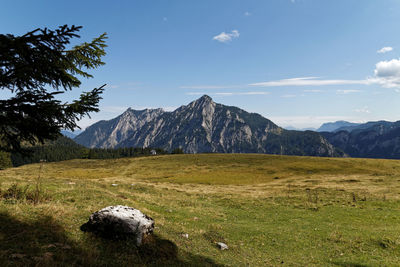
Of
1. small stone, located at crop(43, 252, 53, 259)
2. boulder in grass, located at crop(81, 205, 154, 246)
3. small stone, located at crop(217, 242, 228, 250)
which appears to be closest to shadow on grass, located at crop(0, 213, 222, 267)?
small stone, located at crop(43, 252, 53, 259)

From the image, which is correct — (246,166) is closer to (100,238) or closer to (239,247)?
(239,247)

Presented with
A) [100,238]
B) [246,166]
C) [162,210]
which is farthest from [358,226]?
[246,166]

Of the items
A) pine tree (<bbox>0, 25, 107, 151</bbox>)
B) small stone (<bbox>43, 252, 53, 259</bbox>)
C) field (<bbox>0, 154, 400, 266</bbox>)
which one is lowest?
field (<bbox>0, 154, 400, 266</bbox>)

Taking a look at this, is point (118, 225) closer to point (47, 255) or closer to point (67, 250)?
point (67, 250)

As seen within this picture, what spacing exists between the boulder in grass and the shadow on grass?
0.39 m

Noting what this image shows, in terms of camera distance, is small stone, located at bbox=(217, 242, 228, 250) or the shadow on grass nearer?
the shadow on grass

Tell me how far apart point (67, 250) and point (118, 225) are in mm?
2523

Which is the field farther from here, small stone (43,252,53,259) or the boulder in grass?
the boulder in grass

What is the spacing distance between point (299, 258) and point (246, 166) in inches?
3297

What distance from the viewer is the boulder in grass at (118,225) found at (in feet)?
36.7

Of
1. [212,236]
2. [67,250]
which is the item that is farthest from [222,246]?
[67,250]

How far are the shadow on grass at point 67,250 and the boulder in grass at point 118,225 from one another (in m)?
0.39

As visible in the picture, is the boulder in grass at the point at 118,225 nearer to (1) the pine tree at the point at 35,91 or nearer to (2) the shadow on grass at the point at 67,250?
(2) the shadow on grass at the point at 67,250

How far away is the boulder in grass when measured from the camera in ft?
36.7
